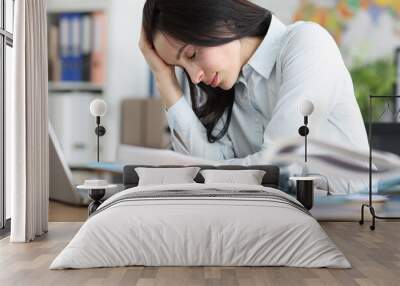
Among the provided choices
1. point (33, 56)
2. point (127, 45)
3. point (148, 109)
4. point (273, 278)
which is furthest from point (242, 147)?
point (273, 278)

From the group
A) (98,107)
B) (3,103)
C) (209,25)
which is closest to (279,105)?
(209,25)

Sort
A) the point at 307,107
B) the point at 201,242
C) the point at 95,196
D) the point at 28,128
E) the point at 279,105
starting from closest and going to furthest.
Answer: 1. the point at 201,242
2. the point at 28,128
3. the point at 95,196
4. the point at 307,107
5. the point at 279,105

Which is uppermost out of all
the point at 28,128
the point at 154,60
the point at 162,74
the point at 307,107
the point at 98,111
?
the point at 154,60

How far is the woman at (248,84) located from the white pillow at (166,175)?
0.96 feet

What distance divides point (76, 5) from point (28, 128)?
1.74 meters

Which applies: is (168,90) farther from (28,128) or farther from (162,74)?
(28,128)

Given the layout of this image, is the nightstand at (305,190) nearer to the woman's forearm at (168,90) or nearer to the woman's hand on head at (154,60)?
the woman's forearm at (168,90)

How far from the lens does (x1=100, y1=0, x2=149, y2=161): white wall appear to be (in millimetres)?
6820

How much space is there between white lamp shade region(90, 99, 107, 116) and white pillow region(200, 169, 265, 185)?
1.30 metres

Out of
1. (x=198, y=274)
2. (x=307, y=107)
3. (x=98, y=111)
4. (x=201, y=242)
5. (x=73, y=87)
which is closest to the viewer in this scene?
(x=198, y=274)

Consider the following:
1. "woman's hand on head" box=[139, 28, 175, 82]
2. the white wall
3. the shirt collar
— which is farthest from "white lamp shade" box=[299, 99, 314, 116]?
the white wall

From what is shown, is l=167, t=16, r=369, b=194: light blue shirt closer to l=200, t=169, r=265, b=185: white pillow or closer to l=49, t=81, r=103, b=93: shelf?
l=200, t=169, r=265, b=185: white pillow

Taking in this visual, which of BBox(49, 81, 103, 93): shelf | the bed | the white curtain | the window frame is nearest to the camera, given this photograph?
the bed

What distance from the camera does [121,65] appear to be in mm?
6871
